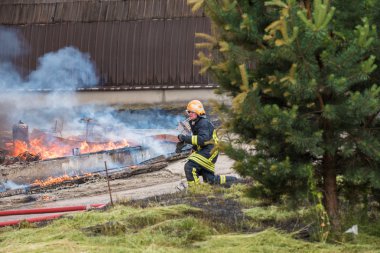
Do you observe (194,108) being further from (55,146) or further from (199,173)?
(55,146)

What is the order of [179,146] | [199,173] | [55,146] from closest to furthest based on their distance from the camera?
[199,173] < [179,146] < [55,146]

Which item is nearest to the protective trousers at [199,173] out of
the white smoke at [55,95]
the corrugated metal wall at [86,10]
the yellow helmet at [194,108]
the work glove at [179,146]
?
the work glove at [179,146]

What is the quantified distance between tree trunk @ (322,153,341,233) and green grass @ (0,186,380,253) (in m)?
0.31

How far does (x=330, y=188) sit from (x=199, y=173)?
5.86 m

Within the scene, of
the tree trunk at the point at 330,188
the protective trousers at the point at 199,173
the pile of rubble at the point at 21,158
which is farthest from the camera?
the pile of rubble at the point at 21,158

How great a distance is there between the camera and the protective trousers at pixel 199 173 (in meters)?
12.5

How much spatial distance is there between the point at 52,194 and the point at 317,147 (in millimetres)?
8681

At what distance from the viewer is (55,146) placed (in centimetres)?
1809

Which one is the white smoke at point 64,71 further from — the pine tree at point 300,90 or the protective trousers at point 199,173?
the pine tree at point 300,90

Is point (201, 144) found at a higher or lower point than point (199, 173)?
higher

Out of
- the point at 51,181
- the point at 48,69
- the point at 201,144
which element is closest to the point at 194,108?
the point at 201,144

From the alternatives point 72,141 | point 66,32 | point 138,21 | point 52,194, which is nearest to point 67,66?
point 66,32

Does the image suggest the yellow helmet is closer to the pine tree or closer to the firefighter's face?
the firefighter's face

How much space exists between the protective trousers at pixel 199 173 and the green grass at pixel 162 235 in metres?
3.69
